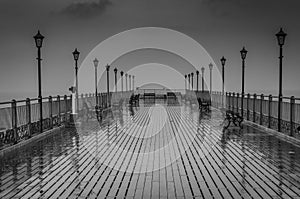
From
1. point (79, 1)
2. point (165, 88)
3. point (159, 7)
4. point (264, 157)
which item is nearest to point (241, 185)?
point (264, 157)

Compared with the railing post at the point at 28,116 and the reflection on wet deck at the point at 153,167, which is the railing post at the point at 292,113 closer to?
the reflection on wet deck at the point at 153,167

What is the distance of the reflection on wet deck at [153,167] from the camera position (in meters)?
5.43

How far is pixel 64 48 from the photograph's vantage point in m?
38.9

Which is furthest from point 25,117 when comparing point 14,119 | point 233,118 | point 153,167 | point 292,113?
point 292,113

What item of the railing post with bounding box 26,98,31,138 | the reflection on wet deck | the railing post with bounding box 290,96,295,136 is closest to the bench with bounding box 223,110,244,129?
the reflection on wet deck

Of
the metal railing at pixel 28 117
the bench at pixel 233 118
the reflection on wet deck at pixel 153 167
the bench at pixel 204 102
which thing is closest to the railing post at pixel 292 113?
the reflection on wet deck at pixel 153 167

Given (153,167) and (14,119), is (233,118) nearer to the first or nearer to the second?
(153,167)

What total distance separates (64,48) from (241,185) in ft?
117

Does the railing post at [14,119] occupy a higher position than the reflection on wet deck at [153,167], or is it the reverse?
the railing post at [14,119]

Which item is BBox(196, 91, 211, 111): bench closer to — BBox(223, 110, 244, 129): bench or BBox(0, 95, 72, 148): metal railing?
BBox(223, 110, 244, 129): bench

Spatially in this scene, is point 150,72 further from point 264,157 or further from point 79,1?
point 264,157

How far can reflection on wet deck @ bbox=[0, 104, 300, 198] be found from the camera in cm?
543

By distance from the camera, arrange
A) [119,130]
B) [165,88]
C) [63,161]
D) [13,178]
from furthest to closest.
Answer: [165,88]
[119,130]
[63,161]
[13,178]

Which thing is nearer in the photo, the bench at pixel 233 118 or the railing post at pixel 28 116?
the railing post at pixel 28 116
